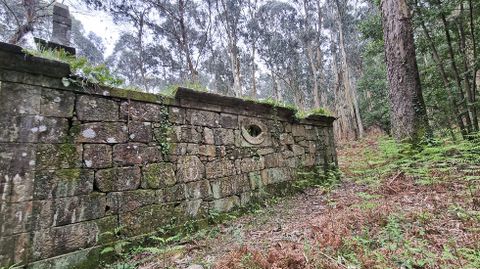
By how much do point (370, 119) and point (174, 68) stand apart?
1455cm

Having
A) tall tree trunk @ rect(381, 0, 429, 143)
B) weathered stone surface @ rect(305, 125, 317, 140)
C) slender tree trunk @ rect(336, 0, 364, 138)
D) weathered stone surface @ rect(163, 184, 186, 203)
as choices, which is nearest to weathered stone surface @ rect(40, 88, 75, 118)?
weathered stone surface @ rect(163, 184, 186, 203)

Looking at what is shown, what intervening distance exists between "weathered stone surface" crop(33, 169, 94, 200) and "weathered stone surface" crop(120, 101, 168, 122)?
86cm

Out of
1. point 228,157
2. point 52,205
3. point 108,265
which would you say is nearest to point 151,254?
point 108,265

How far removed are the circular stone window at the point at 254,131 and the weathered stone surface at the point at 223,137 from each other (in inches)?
12.1

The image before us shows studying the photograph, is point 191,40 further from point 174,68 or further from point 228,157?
point 228,157

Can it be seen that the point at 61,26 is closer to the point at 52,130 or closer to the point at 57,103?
the point at 57,103

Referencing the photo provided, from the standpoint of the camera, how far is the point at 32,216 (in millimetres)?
2607

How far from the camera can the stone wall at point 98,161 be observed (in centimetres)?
261

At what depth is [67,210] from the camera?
111 inches

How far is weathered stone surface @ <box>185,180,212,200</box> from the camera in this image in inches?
152

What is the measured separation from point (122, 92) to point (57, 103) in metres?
0.73

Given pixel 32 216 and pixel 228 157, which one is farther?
pixel 228 157

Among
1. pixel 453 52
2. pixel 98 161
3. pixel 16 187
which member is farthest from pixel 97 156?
pixel 453 52

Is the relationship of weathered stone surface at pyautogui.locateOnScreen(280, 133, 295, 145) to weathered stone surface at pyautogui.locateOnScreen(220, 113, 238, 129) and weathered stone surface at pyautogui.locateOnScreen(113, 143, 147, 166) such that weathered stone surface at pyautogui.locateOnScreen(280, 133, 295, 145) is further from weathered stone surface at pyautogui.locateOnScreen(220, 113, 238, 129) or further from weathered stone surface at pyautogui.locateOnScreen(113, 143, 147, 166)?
weathered stone surface at pyautogui.locateOnScreen(113, 143, 147, 166)
